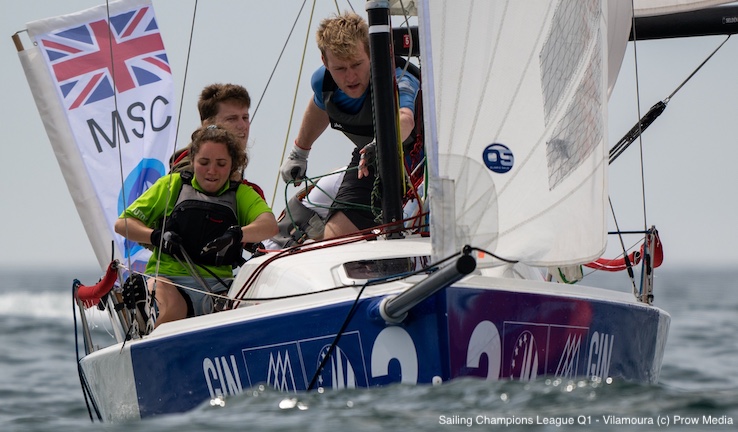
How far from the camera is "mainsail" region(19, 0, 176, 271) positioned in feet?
24.1

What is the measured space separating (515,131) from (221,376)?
1.24m

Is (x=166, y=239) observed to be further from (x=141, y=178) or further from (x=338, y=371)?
(x=141, y=178)

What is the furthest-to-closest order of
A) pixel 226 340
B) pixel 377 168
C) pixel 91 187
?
1. pixel 91 187
2. pixel 377 168
3. pixel 226 340

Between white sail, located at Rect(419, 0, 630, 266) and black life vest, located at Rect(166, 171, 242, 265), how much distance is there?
4.15 ft

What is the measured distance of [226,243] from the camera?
15.8ft

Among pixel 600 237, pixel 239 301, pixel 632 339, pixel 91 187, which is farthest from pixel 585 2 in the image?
pixel 91 187

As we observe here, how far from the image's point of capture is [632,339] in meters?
4.73

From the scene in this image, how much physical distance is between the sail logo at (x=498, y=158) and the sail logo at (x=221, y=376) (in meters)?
1.02

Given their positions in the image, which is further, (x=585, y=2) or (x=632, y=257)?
(x=632, y=257)

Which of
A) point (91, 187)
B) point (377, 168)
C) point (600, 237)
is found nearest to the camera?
point (600, 237)

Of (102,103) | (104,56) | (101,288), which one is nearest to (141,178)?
(102,103)

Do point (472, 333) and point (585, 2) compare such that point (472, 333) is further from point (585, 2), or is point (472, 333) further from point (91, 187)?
point (91, 187)

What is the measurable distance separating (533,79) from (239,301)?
1.32 meters

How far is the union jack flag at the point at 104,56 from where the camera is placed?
7.58 m
